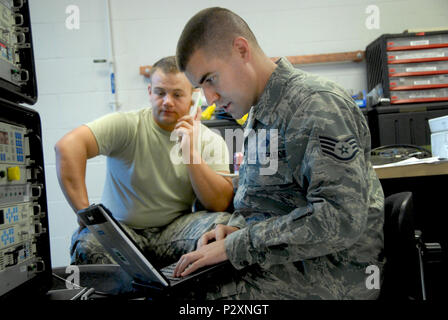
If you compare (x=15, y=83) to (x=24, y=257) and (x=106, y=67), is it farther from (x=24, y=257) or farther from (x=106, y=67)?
(x=106, y=67)

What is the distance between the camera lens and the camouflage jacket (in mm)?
758

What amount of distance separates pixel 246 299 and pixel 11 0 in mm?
769

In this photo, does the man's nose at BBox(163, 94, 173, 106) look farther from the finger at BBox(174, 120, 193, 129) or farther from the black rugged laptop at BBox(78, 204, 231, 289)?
the black rugged laptop at BBox(78, 204, 231, 289)

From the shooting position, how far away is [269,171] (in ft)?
2.97

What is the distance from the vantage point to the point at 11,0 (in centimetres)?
75

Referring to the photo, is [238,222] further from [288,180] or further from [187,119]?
[187,119]

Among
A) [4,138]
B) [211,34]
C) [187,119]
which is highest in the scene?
[211,34]

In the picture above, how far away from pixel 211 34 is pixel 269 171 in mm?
364

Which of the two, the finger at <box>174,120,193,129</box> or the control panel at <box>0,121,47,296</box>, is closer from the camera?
the control panel at <box>0,121,47,296</box>

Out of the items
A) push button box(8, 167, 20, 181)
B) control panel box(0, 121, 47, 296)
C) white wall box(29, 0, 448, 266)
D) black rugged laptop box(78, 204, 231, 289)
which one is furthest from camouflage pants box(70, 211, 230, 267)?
white wall box(29, 0, 448, 266)

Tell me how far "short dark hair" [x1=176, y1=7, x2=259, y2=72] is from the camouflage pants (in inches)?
25.6

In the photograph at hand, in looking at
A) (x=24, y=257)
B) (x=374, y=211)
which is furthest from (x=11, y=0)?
(x=374, y=211)

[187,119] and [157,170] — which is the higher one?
[187,119]

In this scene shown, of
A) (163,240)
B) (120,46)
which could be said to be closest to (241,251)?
(163,240)
